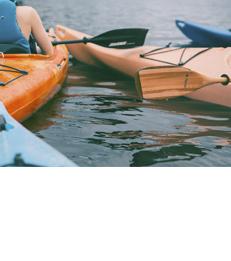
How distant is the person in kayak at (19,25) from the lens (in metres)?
1.71

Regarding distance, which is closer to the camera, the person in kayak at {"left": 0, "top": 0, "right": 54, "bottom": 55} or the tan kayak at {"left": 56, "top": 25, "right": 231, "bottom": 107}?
the person in kayak at {"left": 0, "top": 0, "right": 54, "bottom": 55}

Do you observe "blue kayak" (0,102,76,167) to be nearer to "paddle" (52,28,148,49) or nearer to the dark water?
the dark water

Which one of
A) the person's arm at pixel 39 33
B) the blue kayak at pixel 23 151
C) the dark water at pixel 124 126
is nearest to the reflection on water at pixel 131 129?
the dark water at pixel 124 126

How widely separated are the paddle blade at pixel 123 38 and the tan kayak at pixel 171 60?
0.12 feet

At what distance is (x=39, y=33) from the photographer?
1.87 m

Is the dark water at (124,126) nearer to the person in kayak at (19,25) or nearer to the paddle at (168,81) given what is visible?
the paddle at (168,81)

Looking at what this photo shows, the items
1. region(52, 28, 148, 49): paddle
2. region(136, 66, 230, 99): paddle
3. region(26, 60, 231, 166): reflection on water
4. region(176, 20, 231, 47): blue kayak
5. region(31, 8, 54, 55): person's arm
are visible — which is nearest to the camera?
region(26, 60, 231, 166): reflection on water

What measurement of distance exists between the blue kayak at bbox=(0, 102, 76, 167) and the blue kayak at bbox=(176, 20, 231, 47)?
1227 millimetres

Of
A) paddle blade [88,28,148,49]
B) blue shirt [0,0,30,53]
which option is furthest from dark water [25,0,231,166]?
blue shirt [0,0,30,53]

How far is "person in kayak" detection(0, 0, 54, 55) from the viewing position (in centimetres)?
171

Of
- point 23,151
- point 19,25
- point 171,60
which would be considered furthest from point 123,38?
point 23,151

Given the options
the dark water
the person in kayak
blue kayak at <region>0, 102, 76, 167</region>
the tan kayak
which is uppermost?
the person in kayak
